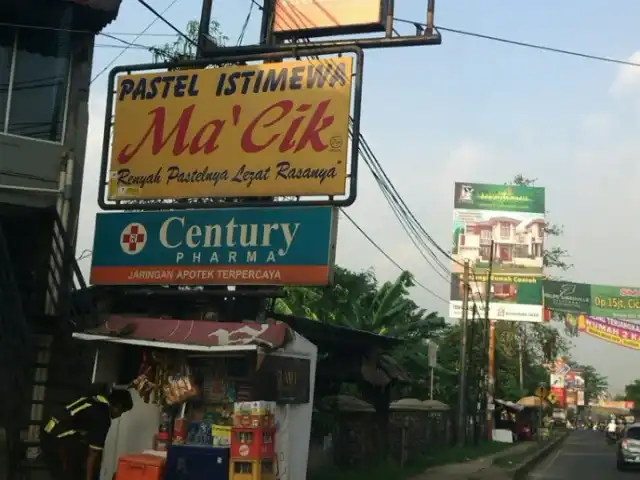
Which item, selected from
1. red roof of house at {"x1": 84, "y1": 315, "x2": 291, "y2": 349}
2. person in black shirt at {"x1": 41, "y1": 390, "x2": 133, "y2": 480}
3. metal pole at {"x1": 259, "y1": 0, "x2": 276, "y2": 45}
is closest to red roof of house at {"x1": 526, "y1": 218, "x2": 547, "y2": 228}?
metal pole at {"x1": 259, "y1": 0, "x2": 276, "y2": 45}

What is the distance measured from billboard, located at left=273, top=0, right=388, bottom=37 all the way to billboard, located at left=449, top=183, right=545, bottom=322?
3608 centimetres

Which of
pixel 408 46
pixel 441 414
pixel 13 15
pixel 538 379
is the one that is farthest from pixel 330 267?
pixel 538 379

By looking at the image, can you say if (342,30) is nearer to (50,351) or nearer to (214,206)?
(214,206)

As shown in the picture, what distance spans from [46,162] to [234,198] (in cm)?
299

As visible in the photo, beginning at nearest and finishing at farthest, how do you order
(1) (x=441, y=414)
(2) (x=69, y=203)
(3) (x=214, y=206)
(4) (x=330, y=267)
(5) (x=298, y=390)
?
(5) (x=298, y=390) < (4) (x=330, y=267) < (3) (x=214, y=206) < (2) (x=69, y=203) < (1) (x=441, y=414)

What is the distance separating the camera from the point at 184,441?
9.21 metres

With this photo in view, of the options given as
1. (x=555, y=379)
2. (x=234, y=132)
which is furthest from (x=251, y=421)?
(x=555, y=379)

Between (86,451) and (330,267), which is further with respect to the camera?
(330,267)

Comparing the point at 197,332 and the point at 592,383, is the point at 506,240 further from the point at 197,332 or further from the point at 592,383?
the point at 592,383

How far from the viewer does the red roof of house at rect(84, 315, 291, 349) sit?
888cm

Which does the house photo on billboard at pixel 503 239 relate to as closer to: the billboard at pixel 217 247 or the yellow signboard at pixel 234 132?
the yellow signboard at pixel 234 132

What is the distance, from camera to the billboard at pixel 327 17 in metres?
11.5

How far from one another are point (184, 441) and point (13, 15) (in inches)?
265

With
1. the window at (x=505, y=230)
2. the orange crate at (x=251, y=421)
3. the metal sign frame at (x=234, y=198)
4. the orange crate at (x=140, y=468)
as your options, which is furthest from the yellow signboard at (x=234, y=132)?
the window at (x=505, y=230)
